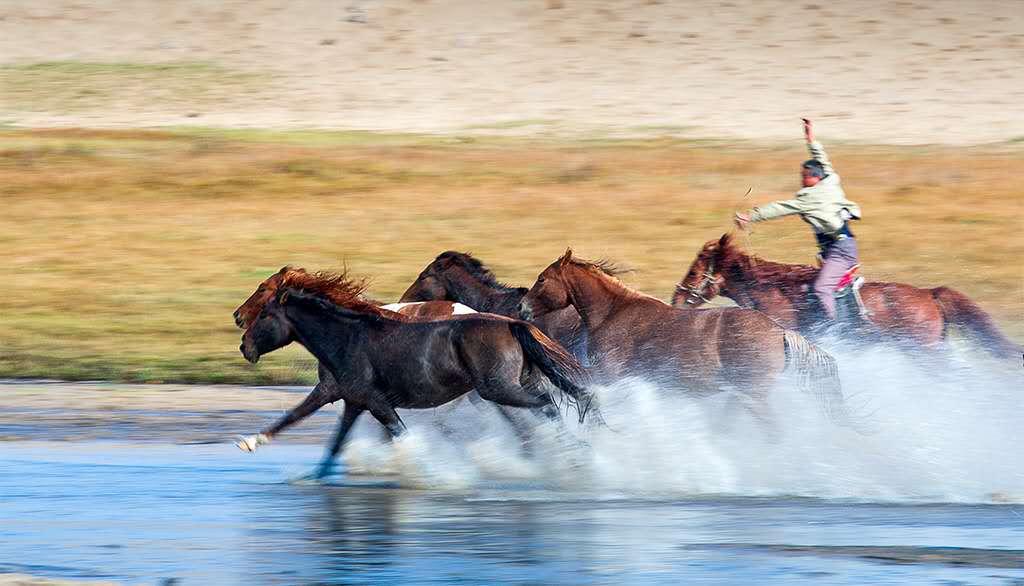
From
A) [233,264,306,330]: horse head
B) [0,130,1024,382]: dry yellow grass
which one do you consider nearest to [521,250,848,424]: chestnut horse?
[233,264,306,330]: horse head

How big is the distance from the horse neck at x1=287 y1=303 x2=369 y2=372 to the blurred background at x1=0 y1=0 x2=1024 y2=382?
4947mm

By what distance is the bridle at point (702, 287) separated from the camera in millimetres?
12758

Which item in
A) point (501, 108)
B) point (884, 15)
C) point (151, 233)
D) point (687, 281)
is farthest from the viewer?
point (884, 15)

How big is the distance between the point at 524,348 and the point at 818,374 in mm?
1655

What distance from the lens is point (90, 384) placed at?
15.5 m

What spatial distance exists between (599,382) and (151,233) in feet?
43.8

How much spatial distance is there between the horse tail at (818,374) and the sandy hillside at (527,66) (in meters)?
20.9

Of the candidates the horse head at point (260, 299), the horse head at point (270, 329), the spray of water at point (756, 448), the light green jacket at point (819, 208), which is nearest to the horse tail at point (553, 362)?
the spray of water at point (756, 448)

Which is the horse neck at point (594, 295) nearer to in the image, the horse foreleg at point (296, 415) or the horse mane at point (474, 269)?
the horse mane at point (474, 269)

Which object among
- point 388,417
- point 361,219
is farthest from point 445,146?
point 388,417

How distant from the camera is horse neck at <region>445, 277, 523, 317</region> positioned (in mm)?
12602

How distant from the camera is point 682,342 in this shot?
11234mm

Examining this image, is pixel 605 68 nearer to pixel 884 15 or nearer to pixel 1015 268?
pixel 884 15

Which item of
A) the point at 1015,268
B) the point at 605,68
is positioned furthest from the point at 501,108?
the point at 1015,268
